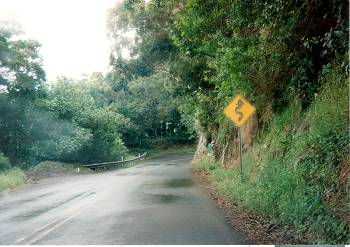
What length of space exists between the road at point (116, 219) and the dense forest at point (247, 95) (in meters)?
1.32

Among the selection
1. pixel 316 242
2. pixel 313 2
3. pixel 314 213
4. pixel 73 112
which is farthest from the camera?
pixel 73 112

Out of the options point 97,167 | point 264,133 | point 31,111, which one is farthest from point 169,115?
point 264,133

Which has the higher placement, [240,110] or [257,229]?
[240,110]

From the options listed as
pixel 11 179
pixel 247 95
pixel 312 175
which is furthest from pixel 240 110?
Answer: pixel 11 179

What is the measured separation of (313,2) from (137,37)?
1876cm

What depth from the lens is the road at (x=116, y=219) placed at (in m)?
8.18

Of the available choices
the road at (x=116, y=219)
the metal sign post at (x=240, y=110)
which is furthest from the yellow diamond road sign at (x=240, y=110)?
the road at (x=116, y=219)

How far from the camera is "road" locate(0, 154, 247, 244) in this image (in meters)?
8.18

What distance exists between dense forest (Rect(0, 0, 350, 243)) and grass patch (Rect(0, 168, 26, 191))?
1905 millimetres

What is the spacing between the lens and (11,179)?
20.7m

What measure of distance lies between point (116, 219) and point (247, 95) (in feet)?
28.2

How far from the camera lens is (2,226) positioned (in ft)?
32.7

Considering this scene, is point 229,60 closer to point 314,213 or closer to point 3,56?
point 314,213

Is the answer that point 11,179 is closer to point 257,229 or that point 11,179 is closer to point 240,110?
point 240,110
